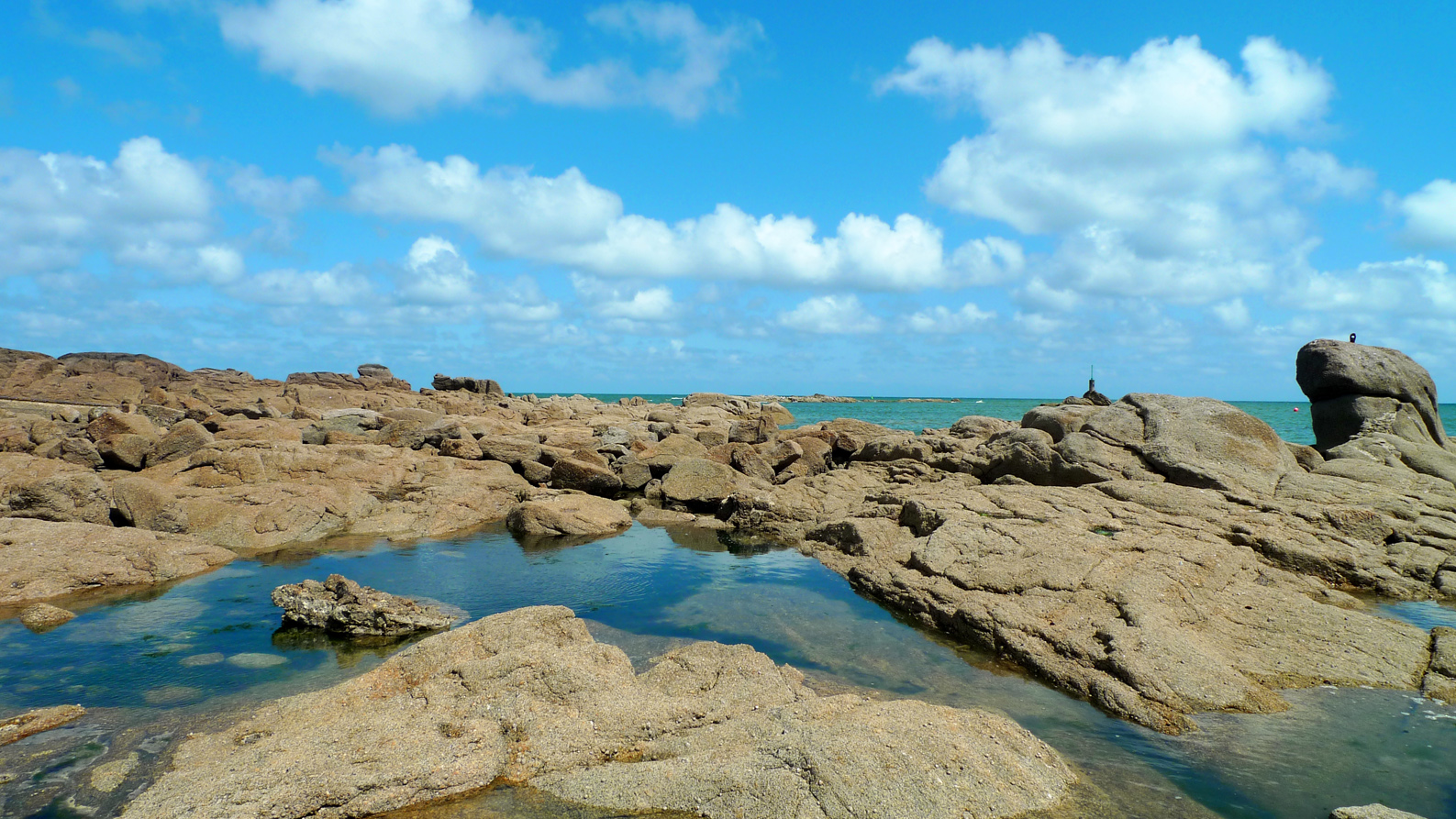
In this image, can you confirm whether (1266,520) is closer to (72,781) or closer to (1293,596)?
(1293,596)

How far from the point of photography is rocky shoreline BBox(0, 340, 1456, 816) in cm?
540

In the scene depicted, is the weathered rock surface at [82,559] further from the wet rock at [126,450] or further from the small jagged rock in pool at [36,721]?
the wet rock at [126,450]

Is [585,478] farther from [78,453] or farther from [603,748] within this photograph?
[603,748]

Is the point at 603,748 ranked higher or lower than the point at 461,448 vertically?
lower

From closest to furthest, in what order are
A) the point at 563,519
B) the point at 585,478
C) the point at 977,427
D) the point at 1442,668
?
the point at 1442,668 < the point at 563,519 < the point at 585,478 < the point at 977,427

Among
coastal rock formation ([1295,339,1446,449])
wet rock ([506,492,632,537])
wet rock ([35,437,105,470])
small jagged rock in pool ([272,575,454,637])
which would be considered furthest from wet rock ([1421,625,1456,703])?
wet rock ([35,437,105,470])

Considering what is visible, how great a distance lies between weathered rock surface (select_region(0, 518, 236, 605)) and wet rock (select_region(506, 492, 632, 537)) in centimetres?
522

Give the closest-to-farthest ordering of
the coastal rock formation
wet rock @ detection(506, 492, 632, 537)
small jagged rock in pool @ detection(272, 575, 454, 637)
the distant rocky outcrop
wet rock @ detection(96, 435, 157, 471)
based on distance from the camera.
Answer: small jagged rock in pool @ detection(272, 575, 454, 637), wet rock @ detection(506, 492, 632, 537), wet rock @ detection(96, 435, 157, 471), the coastal rock formation, the distant rocky outcrop

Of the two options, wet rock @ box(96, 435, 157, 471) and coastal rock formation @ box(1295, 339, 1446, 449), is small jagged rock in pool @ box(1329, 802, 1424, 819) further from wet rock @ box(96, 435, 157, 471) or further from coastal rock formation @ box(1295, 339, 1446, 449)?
wet rock @ box(96, 435, 157, 471)

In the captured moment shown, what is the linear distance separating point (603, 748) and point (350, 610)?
186 inches

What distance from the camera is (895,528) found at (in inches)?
498

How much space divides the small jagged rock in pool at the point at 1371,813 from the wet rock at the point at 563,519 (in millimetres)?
12240

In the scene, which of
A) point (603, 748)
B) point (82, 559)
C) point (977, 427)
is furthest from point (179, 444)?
point (977, 427)

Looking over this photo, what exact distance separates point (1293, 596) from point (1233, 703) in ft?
11.0
